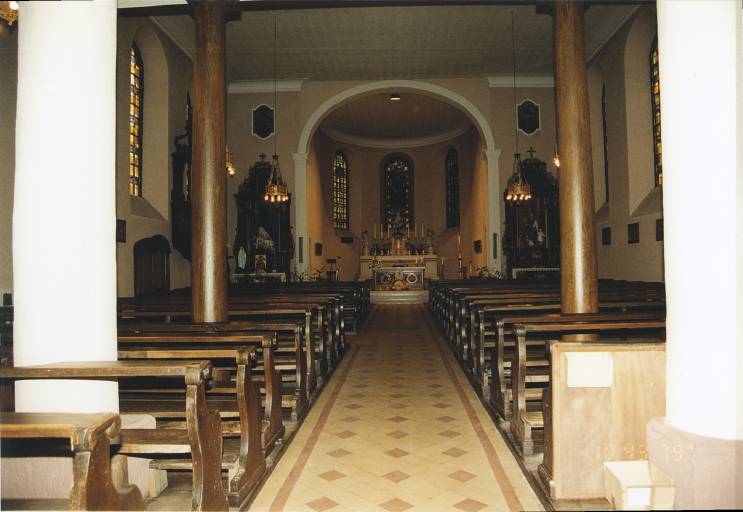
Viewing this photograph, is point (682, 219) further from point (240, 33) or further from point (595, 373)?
point (240, 33)

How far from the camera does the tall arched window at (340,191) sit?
2042 cm

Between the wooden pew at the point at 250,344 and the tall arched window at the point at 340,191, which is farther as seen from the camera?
the tall arched window at the point at 340,191

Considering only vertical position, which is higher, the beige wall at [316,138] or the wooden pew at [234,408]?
the beige wall at [316,138]

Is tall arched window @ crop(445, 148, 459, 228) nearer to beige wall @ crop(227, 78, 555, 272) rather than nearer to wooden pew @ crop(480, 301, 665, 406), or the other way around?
beige wall @ crop(227, 78, 555, 272)

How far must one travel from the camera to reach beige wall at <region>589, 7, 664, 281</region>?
32.6 feet

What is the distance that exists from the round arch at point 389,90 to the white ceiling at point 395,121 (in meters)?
2.27

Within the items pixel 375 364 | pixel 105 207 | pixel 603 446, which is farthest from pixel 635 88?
pixel 105 207

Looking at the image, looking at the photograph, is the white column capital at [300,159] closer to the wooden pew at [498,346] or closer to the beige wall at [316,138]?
the beige wall at [316,138]

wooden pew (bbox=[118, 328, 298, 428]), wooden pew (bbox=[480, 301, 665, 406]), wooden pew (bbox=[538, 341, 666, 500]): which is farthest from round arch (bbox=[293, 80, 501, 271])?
wooden pew (bbox=[538, 341, 666, 500])

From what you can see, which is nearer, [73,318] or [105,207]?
[73,318]

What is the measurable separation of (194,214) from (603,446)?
15.0 ft

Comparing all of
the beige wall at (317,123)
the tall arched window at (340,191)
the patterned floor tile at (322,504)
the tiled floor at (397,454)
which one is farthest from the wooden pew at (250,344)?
the tall arched window at (340,191)

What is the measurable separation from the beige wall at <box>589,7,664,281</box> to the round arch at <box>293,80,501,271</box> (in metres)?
3.05

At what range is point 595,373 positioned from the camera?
8.36 ft
